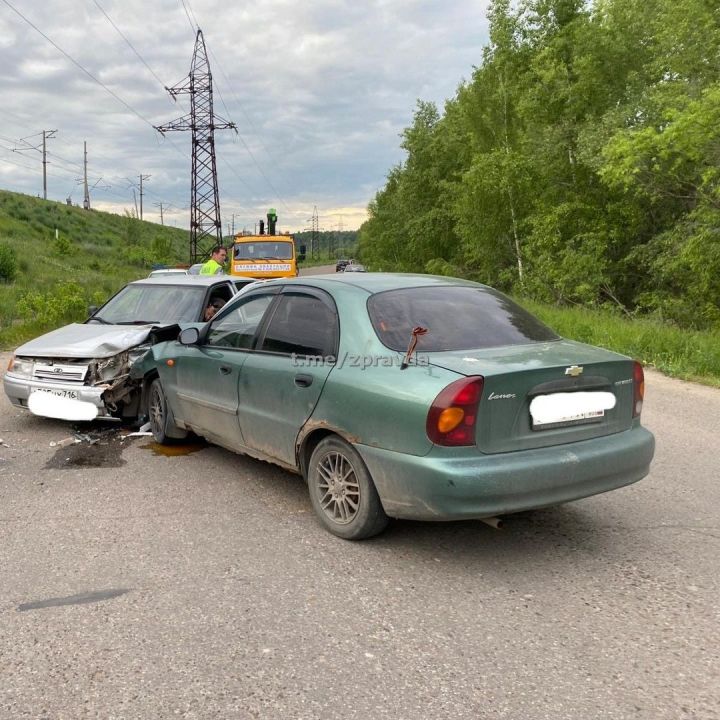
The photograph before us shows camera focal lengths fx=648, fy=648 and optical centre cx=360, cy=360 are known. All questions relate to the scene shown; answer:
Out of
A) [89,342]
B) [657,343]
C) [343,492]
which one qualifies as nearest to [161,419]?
[89,342]

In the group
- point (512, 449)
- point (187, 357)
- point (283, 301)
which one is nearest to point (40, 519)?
point (187, 357)

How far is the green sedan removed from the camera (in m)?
3.11

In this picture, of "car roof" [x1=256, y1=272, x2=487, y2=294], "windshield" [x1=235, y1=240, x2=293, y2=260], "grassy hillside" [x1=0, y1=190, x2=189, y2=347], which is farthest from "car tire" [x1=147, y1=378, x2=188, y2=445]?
"windshield" [x1=235, y1=240, x2=293, y2=260]

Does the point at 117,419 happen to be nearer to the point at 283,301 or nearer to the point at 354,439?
the point at 283,301

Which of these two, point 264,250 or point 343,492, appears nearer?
point 343,492

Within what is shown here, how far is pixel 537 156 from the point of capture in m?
22.2

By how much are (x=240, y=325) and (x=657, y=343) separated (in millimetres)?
8393

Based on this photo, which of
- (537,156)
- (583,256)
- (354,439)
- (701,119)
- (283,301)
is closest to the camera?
(354,439)

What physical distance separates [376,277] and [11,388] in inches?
163

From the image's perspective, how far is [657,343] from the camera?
10.8 metres

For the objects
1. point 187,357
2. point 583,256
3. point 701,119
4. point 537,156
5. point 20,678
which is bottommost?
point 20,678

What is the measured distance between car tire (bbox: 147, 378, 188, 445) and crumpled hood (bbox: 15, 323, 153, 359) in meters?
0.62

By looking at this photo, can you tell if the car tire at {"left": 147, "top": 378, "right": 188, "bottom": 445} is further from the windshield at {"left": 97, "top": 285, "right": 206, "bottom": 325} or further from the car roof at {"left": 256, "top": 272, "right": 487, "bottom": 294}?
the car roof at {"left": 256, "top": 272, "right": 487, "bottom": 294}

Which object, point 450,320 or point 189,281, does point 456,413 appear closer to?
point 450,320
